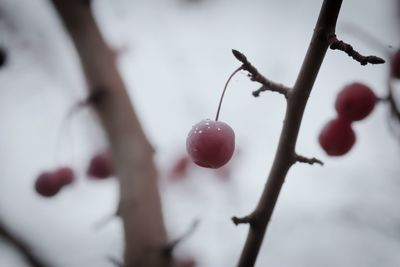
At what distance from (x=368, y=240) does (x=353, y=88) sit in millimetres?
4550

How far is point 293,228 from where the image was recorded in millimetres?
5270

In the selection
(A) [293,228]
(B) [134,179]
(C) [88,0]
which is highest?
(C) [88,0]

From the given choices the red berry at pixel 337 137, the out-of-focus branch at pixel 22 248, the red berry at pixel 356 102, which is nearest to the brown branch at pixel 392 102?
the red berry at pixel 356 102

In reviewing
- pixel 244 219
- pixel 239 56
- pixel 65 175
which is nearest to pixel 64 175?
pixel 65 175

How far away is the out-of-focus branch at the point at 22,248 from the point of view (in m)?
2.45

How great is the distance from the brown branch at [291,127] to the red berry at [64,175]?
5.37ft

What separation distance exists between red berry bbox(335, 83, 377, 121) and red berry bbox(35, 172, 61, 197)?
70.1 inches

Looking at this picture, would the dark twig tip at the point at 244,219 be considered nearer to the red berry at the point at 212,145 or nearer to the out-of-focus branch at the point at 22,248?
the red berry at the point at 212,145

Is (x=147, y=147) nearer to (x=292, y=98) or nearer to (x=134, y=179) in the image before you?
(x=134, y=179)

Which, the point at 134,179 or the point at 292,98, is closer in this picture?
the point at 292,98

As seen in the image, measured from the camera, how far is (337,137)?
1.58m

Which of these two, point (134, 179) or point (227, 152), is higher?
point (227, 152)

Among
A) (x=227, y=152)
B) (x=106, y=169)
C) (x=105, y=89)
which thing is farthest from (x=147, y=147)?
(x=227, y=152)

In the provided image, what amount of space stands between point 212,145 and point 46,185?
5.02 feet
